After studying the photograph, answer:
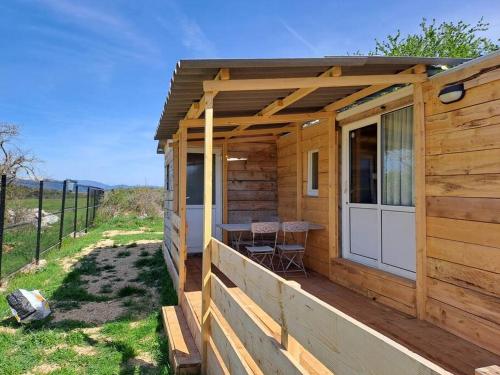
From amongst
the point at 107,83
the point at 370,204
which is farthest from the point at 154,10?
the point at 107,83

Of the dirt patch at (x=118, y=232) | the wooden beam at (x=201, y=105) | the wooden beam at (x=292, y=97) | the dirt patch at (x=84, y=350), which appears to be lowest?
the dirt patch at (x=84, y=350)

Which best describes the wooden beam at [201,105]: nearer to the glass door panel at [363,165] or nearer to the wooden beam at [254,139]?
the glass door panel at [363,165]

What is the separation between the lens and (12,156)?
494 inches

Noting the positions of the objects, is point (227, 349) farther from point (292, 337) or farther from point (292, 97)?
point (292, 97)

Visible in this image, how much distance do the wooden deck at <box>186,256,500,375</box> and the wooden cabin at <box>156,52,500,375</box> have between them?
16mm

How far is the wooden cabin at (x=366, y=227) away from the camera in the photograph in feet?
6.50

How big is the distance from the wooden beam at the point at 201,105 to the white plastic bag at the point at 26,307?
2784mm

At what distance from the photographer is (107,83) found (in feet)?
76.0

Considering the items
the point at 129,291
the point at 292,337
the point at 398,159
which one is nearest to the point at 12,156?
the point at 129,291

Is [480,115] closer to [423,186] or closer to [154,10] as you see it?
[423,186]

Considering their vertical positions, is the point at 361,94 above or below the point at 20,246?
above

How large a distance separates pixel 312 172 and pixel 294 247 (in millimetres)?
1245

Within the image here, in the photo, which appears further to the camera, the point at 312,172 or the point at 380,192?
the point at 312,172

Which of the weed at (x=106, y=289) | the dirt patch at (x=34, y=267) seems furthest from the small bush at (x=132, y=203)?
the weed at (x=106, y=289)
